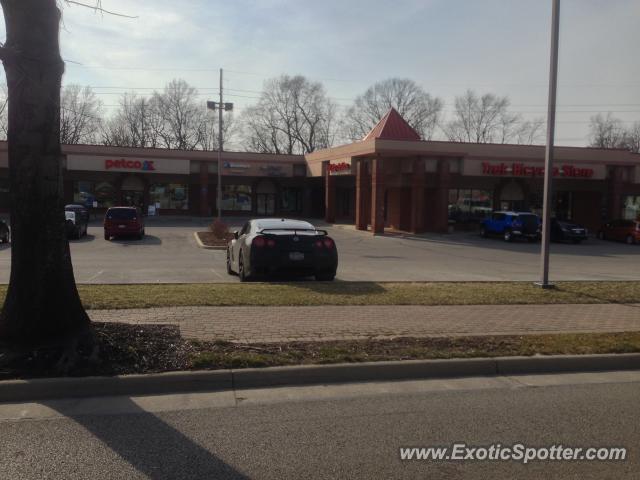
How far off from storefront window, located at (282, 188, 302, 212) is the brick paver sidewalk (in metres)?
43.4

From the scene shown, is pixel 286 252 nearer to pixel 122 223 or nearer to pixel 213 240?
pixel 213 240

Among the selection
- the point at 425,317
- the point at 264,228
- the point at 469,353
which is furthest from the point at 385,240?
the point at 469,353

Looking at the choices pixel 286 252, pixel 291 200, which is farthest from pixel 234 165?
pixel 286 252

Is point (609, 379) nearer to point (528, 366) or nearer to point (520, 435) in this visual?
point (528, 366)

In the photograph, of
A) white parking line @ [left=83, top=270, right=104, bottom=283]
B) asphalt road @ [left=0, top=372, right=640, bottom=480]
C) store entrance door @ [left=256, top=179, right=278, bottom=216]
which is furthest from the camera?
store entrance door @ [left=256, top=179, right=278, bottom=216]

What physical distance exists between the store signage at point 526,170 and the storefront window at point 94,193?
28835 mm

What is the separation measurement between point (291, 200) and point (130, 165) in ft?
47.7

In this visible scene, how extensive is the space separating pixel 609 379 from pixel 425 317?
3.03 metres

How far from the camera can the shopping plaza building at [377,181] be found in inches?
1486

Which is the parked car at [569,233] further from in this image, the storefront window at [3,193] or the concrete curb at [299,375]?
the storefront window at [3,193]

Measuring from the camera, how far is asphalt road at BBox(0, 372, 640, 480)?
4.12 meters

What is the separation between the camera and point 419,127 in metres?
89.6

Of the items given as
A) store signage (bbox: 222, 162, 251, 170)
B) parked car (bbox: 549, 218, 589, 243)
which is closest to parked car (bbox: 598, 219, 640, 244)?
parked car (bbox: 549, 218, 589, 243)

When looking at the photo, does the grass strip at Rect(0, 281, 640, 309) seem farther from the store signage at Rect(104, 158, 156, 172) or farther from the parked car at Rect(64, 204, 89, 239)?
the store signage at Rect(104, 158, 156, 172)
